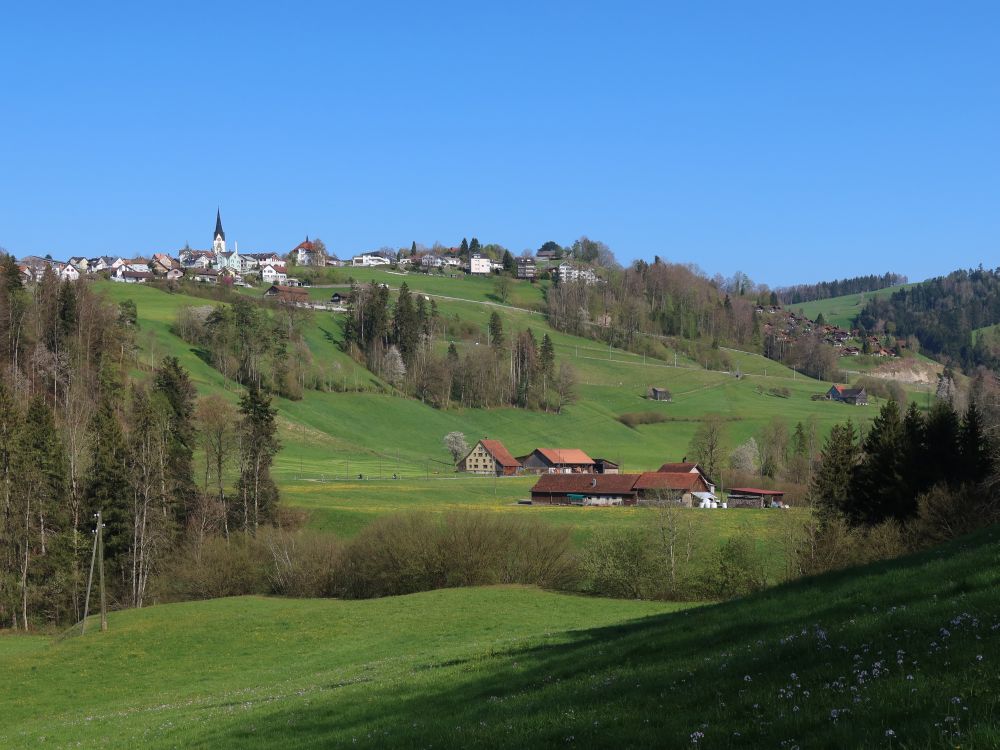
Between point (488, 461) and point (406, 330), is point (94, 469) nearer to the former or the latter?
point (488, 461)

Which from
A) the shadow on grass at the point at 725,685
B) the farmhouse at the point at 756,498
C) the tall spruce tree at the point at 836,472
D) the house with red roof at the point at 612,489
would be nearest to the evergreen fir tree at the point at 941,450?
the tall spruce tree at the point at 836,472

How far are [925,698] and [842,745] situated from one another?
4.76ft

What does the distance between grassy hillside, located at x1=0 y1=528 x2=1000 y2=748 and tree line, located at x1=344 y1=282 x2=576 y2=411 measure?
142114mm

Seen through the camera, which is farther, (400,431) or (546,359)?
(546,359)

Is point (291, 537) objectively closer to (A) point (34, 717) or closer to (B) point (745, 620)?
(A) point (34, 717)

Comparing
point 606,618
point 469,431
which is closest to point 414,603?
point 606,618

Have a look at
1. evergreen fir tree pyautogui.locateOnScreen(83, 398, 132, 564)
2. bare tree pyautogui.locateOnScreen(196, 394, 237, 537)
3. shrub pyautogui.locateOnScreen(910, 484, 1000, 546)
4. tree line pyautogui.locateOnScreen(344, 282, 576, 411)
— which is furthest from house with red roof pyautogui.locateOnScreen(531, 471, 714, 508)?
shrub pyautogui.locateOnScreen(910, 484, 1000, 546)

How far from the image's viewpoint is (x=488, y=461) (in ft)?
476

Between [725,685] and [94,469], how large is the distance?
222ft

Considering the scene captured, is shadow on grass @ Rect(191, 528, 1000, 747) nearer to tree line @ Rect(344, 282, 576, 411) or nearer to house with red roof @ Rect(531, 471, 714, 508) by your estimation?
house with red roof @ Rect(531, 471, 714, 508)

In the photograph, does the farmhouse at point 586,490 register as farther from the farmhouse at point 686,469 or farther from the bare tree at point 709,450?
the bare tree at point 709,450

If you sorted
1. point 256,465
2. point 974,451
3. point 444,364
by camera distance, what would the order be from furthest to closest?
point 444,364 < point 256,465 < point 974,451

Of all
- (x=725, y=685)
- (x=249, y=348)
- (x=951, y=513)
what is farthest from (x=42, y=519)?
(x=249, y=348)

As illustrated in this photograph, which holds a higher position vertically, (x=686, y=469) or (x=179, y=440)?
(x=179, y=440)
